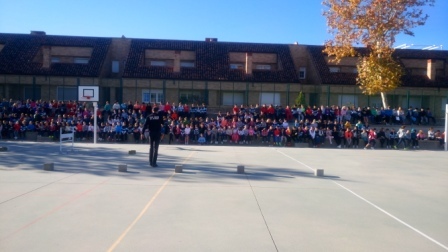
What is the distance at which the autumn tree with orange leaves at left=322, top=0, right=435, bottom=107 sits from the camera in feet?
115

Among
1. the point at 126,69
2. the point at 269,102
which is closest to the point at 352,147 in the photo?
the point at 269,102

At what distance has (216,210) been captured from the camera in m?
8.46

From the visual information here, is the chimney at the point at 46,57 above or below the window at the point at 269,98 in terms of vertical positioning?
above

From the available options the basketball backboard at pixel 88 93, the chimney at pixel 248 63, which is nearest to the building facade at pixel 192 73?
the chimney at pixel 248 63

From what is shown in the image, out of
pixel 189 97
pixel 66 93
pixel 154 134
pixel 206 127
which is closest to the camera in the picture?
pixel 154 134

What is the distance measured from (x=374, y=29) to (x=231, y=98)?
47.0ft

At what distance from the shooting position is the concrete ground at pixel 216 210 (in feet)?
21.4

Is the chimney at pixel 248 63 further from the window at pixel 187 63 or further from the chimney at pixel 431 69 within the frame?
the chimney at pixel 431 69

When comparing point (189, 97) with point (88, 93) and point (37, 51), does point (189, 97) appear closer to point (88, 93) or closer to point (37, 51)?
point (88, 93)

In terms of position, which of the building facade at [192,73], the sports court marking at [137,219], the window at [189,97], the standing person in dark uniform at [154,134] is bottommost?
the sports court marking at [137,219]

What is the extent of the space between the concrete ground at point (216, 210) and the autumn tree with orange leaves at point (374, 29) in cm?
2331

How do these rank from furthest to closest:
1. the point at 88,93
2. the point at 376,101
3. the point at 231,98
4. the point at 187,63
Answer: the point at 187,63, the point at 376,101, the point at 231,98, the point at 88,93

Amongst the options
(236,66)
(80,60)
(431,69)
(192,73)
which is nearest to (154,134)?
(192,73)

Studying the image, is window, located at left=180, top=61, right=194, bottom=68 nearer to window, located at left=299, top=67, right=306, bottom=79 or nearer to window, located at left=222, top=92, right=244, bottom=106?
window, located at left=222, top=92, right=244, bottom=106
